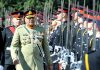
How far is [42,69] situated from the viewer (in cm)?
781

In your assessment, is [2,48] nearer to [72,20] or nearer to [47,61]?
[47,61]

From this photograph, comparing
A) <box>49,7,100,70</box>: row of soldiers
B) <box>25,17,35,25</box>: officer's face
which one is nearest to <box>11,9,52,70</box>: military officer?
<box>25,17,35,25</box>: officer's face

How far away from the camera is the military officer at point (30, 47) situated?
300 inches

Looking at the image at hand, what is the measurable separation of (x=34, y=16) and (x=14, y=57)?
2.45 ft

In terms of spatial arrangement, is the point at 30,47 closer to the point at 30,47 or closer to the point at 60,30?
the point at 30,47

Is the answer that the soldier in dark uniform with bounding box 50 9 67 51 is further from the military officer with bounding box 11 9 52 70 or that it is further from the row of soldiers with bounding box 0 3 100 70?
the military officer with bounding box 11 9 52 70

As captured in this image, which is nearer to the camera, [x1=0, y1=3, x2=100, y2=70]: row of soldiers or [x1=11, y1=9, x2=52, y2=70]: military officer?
[x1=0, y1=3, x2=100, y2=70]: row of soldiers

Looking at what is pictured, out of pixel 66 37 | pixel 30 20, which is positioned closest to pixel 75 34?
pixel 66 37

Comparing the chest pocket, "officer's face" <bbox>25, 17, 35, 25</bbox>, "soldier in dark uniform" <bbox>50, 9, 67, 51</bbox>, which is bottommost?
"soldier in dark uniform" <bbox>50, 9, 67, 51</bbox>

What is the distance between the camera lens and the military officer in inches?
300

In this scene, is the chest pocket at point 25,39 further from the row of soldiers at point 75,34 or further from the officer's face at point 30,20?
the row of soldiers at point 75,34

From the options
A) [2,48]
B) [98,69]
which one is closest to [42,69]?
[2,48]

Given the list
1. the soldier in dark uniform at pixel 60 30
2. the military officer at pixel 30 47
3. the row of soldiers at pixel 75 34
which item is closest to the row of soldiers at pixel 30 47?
the military officer at pixel 30 47

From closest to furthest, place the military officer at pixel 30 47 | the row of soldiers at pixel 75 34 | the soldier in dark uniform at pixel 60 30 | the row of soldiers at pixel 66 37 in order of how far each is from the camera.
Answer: the row of soldiers at pixel 66 37, the military officer at pixel 30 47, the row of soldiers at pixel 75 34, the soldier in dark uniform at pixel 60 30
